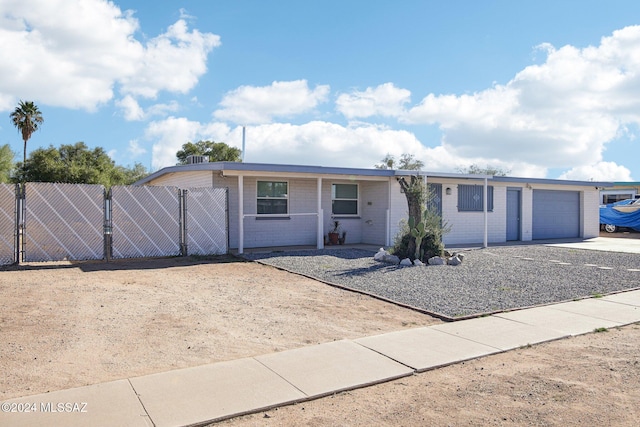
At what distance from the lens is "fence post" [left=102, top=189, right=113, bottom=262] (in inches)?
518

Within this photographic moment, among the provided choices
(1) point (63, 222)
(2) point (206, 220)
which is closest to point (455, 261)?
(2) point (206, 220)

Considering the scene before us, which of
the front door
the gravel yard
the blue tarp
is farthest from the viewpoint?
the blue tarp

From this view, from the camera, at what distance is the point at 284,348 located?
5.84 m

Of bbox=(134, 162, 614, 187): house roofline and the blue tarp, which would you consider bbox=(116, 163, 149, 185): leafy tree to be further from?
the blue tarp

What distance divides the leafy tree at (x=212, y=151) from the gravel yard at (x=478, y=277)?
27922 mm

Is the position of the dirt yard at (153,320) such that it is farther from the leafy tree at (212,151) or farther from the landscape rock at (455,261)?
the leafy tree at (212,151)

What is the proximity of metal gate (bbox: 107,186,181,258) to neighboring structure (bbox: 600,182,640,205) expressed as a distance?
3329 cm

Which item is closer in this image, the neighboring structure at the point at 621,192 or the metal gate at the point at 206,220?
the metal gate at the point at 206,220

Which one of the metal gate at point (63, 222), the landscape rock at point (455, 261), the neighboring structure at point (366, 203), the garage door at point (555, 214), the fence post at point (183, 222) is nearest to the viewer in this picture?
the metal gate at point (63, 222)

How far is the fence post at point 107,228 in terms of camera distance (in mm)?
Result: 13164

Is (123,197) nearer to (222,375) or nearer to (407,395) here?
(222,375)

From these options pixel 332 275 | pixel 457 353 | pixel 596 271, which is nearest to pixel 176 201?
pixel 332 275

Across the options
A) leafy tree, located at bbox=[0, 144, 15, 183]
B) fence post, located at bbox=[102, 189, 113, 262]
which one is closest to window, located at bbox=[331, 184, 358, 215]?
fence post, located at bbox=[102, 189, 113, 262]

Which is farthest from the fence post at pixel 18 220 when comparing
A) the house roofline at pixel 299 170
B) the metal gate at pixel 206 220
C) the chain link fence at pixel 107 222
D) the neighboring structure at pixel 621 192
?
the neighboring structure at pixel 621 192
